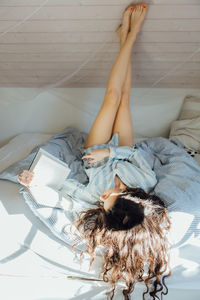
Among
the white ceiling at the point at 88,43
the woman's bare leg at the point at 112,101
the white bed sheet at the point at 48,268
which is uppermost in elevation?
the white ceiling at the point at 88,43

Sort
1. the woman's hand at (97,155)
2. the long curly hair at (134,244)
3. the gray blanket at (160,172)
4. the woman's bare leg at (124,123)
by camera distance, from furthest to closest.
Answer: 1. the woman's bare leg at (124,123)
2. the woman's hand at (97,155)
3. the gray blanket at (160,172)
4. the long curly hair at (134,244)

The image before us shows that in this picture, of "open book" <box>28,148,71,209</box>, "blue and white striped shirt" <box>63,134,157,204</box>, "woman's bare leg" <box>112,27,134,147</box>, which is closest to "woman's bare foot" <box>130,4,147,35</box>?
"woman's bare leg" <box>112,27,134,147</box>

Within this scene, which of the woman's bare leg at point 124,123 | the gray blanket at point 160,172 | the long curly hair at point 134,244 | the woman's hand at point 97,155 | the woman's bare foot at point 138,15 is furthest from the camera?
the woman's bare leg at point 124,123

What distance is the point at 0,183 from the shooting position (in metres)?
1.27

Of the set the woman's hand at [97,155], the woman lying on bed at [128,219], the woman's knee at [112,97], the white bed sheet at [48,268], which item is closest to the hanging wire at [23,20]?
the woman lying on bed at [128,219]

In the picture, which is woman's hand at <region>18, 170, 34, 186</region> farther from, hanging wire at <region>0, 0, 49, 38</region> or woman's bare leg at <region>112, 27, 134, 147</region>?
hanging wire at <region>0, 0, 49, 38</region>

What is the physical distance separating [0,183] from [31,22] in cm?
93

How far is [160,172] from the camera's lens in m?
1.35

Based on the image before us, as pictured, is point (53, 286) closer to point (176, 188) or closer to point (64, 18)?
point (176, 188)

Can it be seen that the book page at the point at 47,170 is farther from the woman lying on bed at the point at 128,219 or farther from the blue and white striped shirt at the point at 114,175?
the blue and white striped shirt at the point at 114,175

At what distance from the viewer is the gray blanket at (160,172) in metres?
1.08

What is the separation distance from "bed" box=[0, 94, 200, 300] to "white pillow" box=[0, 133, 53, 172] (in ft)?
1.74

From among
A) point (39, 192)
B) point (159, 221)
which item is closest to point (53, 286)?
point (39, 192)

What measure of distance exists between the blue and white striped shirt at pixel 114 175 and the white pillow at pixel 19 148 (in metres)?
0.53
